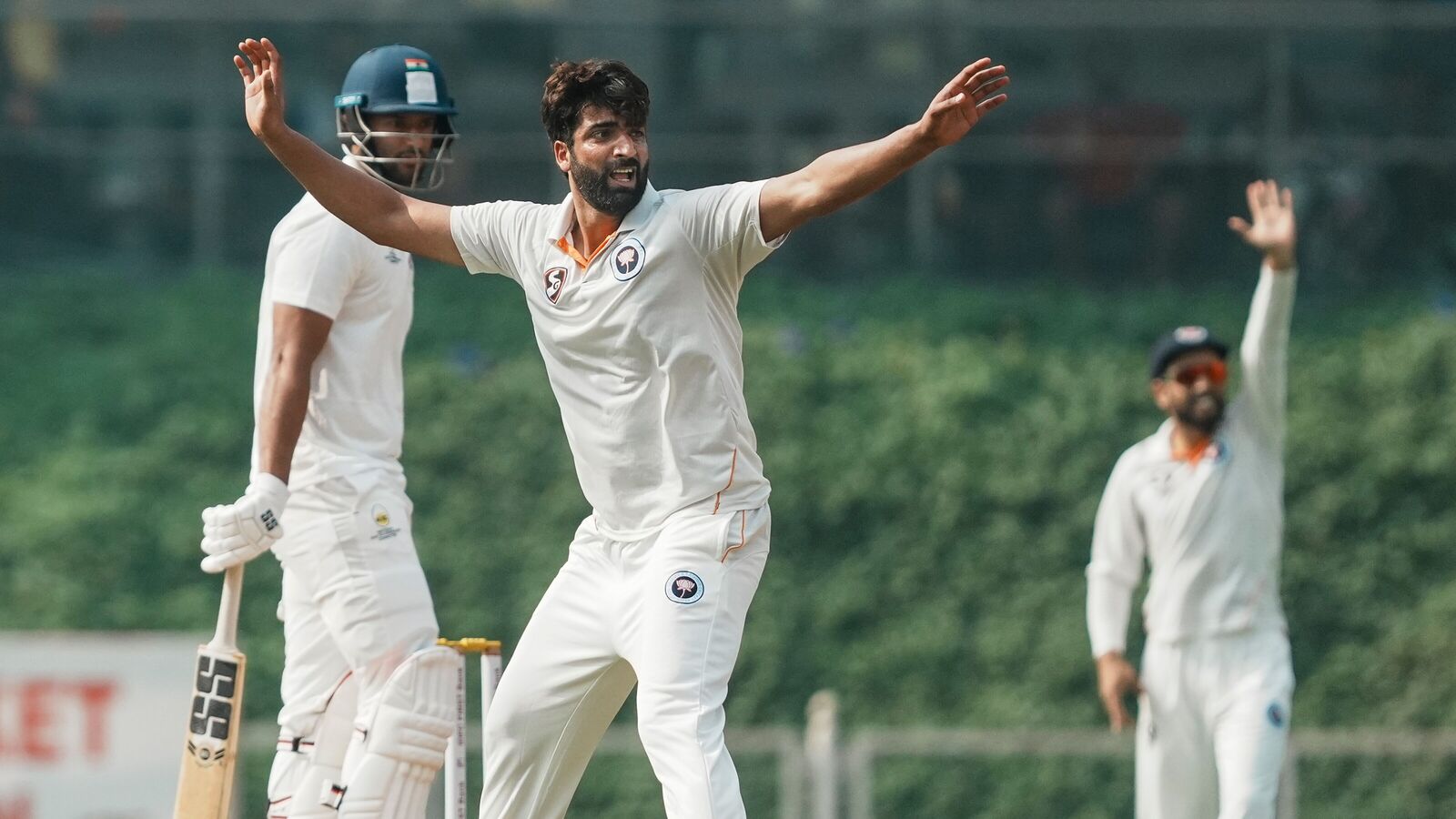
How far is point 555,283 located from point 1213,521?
299 centimetres

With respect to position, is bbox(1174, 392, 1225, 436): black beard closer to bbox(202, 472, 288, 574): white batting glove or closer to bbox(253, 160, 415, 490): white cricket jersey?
bbox(253, 160, 415, 490): white cricket jersey

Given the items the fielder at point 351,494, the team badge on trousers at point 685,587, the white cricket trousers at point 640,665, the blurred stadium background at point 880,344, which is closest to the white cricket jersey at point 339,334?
the fielder at point 351,494

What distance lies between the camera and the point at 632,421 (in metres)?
4.30

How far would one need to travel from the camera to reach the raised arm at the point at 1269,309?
248 inches

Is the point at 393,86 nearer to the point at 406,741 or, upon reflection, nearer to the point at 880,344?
the point at 406,741

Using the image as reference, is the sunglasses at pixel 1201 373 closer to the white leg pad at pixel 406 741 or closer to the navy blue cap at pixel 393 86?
the navy blue cap at pixel 393 86

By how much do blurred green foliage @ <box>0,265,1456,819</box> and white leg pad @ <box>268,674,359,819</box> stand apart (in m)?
5.93

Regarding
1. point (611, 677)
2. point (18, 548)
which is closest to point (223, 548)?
point (611, 677)

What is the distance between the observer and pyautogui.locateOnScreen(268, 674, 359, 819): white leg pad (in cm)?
500

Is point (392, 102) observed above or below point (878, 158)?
above

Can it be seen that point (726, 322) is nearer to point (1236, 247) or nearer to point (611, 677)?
point (611, 677)

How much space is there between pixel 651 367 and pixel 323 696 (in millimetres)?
1367

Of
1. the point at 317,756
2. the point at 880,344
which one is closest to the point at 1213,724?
the point at 317,756

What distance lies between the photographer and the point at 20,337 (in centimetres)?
1372
